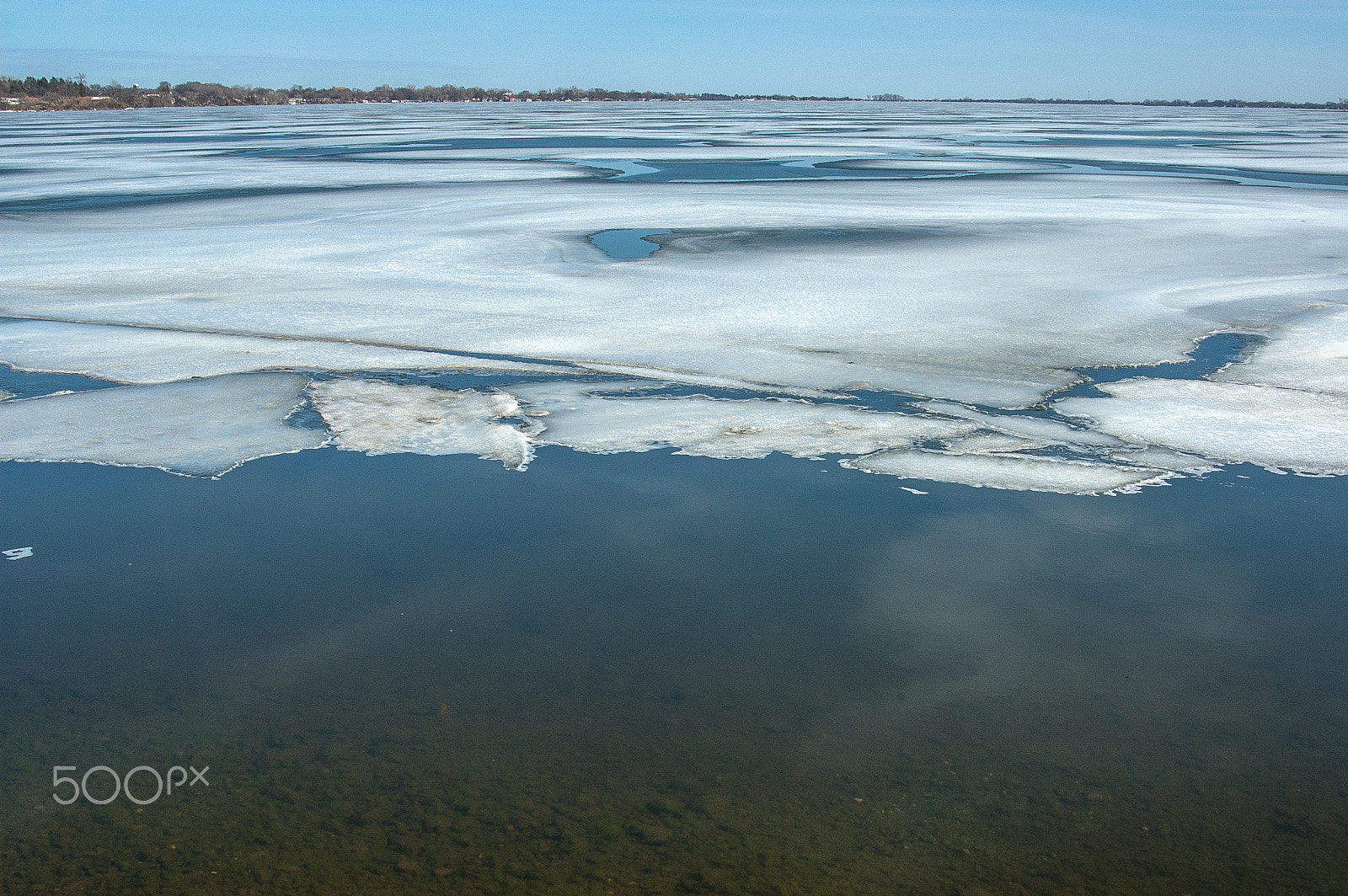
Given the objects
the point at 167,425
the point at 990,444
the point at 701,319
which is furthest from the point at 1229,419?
the point at 167,425

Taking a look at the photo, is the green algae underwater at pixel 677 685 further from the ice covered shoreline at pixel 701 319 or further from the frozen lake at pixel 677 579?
the ice covered shoreline at pixel 701 319

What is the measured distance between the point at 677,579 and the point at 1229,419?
7.71 ft

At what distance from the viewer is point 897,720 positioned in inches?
87.7

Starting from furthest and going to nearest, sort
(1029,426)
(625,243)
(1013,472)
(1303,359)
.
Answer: (625,243)
(1303,359)
(1029,426)
(1013,472)

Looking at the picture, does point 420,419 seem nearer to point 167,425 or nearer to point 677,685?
point 167,425

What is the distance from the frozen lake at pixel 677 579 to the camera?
6.26ft

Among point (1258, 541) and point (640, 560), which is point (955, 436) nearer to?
point (1258, 541)

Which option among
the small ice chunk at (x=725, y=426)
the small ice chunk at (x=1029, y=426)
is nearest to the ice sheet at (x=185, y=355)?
the small ice chunk at (x=725, y=426)

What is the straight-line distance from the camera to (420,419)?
402 cm

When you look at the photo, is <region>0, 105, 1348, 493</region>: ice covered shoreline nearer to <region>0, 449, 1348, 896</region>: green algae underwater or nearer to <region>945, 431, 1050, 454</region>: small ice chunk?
<region>945, 431, 1050, 454</region>: small ice chunk

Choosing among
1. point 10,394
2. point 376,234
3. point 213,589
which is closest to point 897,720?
point 213,589

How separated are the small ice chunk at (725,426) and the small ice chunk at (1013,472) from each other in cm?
13

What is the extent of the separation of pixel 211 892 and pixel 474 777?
0.48m

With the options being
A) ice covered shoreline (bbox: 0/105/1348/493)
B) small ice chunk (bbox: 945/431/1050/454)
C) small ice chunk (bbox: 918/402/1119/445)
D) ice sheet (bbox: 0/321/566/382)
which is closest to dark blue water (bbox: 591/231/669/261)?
ice covered shoreline (bbox: 0/105/1348/493)
